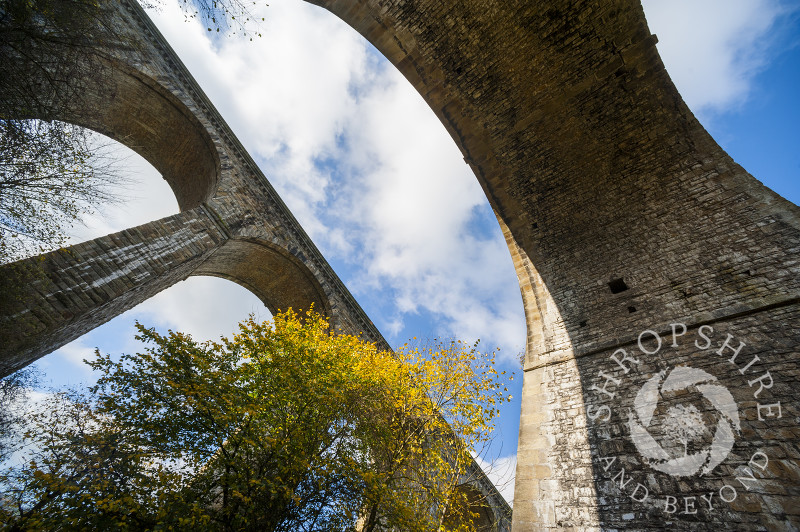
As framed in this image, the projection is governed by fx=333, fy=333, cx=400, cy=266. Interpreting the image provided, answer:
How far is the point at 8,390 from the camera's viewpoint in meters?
8.13

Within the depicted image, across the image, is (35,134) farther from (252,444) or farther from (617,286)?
(617,286)

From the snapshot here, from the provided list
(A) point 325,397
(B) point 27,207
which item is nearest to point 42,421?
(B) point 27,207

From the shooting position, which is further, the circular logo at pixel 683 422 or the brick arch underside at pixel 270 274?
the brick arch underside at pixel 270 274

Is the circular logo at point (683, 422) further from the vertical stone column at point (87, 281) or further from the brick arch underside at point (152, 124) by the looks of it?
the brick arch underside at point (152, 124)

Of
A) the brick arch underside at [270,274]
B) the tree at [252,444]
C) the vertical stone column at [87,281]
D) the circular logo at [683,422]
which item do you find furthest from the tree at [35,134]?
the circular logo at [683,422]

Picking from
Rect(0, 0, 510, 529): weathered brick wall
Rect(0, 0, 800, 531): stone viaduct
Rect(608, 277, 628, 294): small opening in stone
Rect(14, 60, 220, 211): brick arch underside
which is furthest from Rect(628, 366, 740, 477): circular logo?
Rect(14, 60, 220, 211): brick arch underside

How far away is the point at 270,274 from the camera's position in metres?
12.1

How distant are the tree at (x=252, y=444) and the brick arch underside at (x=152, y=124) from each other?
522cm

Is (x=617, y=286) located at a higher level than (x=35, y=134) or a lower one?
higher

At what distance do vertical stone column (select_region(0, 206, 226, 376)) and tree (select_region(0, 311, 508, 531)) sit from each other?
35.2 inches

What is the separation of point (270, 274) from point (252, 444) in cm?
757

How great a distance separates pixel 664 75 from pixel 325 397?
9.03 meters

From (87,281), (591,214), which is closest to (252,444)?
(87,281)

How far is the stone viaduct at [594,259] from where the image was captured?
452cm
